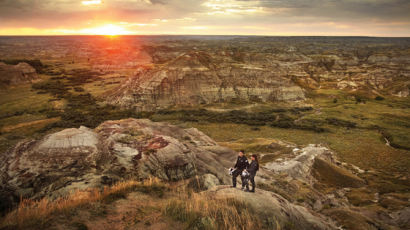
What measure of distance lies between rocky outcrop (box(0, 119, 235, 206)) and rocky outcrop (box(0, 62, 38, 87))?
71307 mm

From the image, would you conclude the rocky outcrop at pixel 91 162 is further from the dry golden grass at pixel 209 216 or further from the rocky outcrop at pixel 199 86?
the rocky outcrop at pixel 199 86

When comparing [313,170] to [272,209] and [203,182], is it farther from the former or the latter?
[272,209]

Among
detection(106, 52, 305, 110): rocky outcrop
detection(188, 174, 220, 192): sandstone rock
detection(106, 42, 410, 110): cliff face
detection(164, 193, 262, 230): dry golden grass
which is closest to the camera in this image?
detection(164, 193, 262, 230): dry golden grass

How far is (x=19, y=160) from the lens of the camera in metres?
14.6

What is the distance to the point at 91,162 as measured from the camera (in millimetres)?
15516

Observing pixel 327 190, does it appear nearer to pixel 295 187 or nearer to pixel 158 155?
pixel 295 187

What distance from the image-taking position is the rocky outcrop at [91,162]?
13.4m

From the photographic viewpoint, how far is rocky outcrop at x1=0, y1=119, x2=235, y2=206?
1340cm

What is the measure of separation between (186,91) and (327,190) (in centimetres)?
4397

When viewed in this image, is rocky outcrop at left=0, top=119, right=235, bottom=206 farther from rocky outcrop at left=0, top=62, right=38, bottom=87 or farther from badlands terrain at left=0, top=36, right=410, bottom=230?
rocky outcrop at left=0, top=62, right=38, bottom=87

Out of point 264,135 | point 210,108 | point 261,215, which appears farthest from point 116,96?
point 261,215

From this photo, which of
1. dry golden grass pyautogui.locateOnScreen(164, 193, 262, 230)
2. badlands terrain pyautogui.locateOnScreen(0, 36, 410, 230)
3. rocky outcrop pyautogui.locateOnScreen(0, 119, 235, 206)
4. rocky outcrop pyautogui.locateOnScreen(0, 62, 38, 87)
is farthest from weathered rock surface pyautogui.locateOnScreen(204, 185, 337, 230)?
rocky outcrop pyautogui.locateOnScreen(0, 62, 38, 87)

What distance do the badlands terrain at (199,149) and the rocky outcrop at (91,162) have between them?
8 cm

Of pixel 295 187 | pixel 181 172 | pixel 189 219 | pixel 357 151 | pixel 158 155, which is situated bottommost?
pixel 357 151
